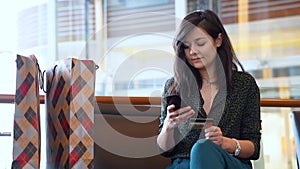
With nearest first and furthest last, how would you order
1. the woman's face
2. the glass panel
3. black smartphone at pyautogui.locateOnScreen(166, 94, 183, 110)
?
black smartphone at pyautogui.locateOnScreen(166, 94, 183, 110)
the woman's face
the glass panel

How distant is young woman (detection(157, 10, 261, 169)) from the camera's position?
149 cm

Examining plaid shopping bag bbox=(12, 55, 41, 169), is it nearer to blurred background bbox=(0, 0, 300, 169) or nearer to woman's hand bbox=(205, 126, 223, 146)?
woman's hand bbox=(205, 126, 223, 146)

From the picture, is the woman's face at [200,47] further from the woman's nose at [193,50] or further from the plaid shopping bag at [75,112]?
the plaid shopping bag at [75,112]

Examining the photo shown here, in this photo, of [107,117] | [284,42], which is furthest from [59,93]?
[284,42]

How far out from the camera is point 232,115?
1517 millimetres

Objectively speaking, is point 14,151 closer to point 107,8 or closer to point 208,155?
point 208,155

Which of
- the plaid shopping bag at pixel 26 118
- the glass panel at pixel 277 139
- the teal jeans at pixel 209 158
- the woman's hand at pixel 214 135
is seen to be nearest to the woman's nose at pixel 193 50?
the woman's hand at pixel 214 135

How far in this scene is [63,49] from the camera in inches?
172

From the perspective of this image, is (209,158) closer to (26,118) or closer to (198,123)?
(198,123)

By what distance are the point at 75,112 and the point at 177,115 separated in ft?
1.07

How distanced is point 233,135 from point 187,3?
2828 mm

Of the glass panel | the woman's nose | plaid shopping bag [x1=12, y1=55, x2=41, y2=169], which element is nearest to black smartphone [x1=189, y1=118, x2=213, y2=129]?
the woman's nose

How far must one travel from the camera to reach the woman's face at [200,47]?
5.11 ft

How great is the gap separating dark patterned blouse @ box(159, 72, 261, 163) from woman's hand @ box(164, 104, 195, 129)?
0.36 feet
